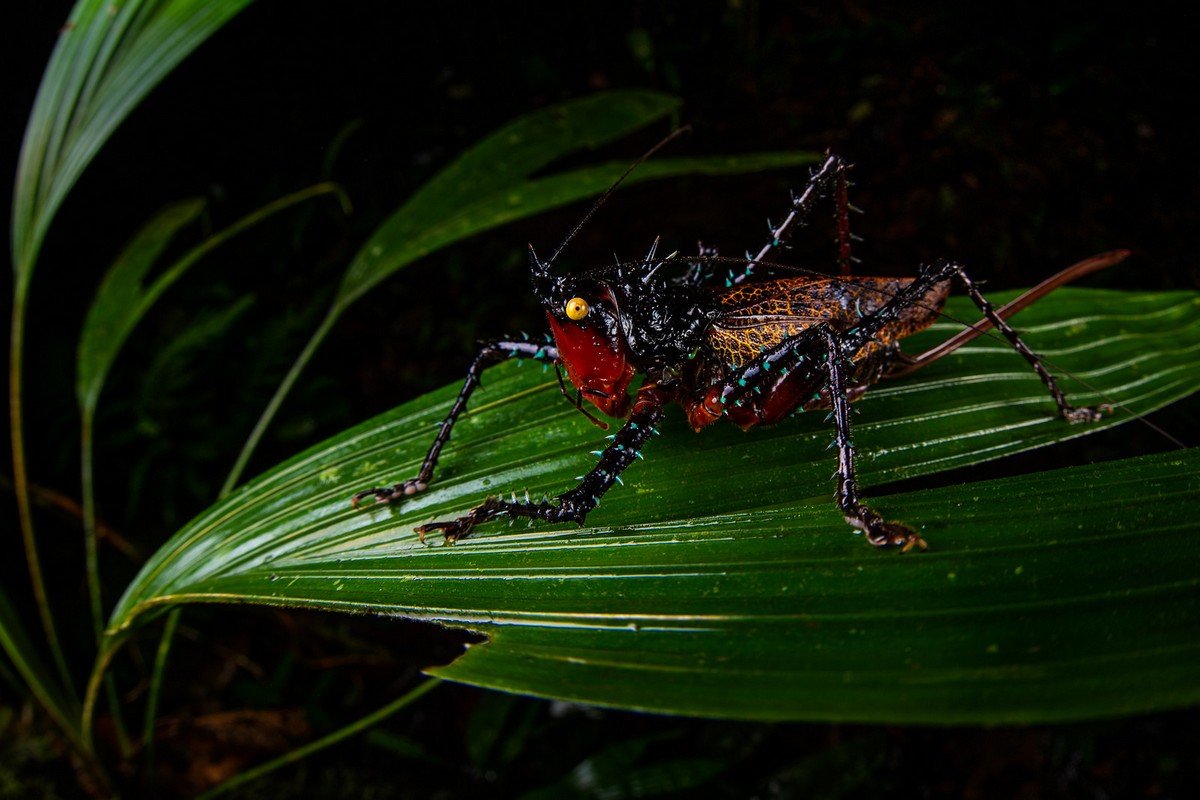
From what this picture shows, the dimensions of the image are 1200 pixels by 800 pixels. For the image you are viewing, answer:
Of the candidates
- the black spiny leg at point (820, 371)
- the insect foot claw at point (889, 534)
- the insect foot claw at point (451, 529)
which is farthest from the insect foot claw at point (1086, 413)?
the insect foot claw at point (451, 529)

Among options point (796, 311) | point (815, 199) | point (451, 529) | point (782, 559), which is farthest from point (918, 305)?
point (451, 529)

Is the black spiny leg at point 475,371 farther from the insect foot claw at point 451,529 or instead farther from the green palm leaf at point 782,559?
the insect foot claw at point 451,529

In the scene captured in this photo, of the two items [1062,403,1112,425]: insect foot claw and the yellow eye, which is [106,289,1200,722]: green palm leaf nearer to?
[1062,403,1112,425]: insect foot claw

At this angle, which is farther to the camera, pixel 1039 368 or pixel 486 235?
pixel 486 235

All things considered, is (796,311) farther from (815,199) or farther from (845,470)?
(845,470)

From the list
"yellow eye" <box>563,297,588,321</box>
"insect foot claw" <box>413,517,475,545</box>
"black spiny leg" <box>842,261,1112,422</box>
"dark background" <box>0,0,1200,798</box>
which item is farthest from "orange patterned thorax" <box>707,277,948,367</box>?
"dark background" <box>0,0,1200,798</box>

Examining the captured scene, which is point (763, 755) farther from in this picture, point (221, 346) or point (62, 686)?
point (221, 346)

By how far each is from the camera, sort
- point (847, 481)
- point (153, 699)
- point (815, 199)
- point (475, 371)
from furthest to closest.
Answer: point (153, 699) → point (815, 199) → point (475, 371) → point (847, 481)
